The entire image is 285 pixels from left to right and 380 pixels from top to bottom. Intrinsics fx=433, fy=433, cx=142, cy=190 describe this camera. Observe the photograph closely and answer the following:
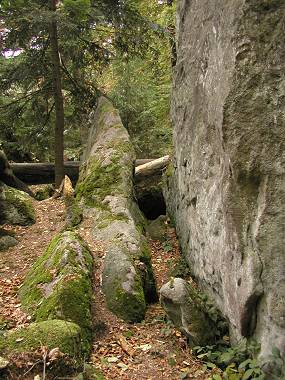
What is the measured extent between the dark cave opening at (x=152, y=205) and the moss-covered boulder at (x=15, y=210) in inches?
115

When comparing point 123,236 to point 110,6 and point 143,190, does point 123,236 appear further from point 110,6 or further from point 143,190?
point 110,6

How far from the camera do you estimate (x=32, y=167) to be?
49.7 feet

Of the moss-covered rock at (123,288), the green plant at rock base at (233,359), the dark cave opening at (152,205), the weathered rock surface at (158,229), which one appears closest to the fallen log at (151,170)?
the dark cave opening at (152,205)

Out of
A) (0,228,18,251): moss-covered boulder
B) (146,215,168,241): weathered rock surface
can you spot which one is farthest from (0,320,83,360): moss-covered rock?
(146,215,168,241): weathered rock surface

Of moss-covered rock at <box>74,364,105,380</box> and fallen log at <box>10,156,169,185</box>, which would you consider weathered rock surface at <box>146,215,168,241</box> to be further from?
fallen log at <box>10,156,169,185</box>

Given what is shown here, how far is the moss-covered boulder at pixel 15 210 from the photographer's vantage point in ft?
31.1

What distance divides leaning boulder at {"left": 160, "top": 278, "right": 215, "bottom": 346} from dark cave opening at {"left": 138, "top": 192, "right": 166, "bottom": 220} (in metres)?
5.56

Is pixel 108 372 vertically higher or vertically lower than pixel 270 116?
lower

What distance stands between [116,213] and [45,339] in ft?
14.2

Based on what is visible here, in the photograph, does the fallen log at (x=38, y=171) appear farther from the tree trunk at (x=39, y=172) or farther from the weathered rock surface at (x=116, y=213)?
the weathered rock surface at (x=116, y=213)

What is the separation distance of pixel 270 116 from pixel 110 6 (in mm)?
9359

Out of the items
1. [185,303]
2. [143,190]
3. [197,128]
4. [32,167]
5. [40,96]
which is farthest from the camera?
[32,167]

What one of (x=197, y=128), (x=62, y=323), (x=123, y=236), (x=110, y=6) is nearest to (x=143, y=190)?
(x=123, y=236)

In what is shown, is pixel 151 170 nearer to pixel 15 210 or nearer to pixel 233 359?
pixel 15 210
